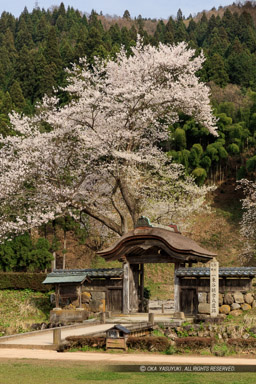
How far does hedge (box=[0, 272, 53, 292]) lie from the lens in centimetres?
2802

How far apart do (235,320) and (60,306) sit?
740 cm

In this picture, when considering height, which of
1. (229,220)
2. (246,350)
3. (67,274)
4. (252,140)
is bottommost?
(246,350)

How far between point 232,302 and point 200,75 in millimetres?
46842

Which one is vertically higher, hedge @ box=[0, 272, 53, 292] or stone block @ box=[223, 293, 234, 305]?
hedge @ box=[0, 272, 53, 292]

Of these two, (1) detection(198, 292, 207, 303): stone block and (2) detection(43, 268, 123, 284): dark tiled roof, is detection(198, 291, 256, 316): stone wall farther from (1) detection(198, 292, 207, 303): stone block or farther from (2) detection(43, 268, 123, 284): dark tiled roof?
(2) detection(43, 268, 123, 284): dark tiled roof

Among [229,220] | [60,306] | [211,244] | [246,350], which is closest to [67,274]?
[60,306]

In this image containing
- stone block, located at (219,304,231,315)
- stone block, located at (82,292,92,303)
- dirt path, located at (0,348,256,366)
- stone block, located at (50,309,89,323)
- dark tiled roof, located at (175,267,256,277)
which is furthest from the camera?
stone block, located at (82,292,92,303)

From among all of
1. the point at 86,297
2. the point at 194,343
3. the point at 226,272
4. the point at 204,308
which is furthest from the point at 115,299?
the point at 194,343

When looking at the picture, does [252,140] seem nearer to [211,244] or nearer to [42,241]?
[211,244]

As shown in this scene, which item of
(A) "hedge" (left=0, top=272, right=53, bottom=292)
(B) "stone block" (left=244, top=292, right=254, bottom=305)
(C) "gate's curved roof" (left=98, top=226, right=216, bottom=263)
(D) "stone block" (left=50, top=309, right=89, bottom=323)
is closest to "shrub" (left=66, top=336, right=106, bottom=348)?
(D) "stone block" (left=50, top=309, right=89, bottom=323)

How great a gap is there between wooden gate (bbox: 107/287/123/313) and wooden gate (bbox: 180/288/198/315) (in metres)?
2.52

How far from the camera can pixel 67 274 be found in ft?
74.8

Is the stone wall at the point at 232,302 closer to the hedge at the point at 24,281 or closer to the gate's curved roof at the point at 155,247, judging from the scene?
the gate's curved roof at the point at 155,247

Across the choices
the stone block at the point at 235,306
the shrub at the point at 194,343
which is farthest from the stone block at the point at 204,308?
the shrub at the point at 194,343
